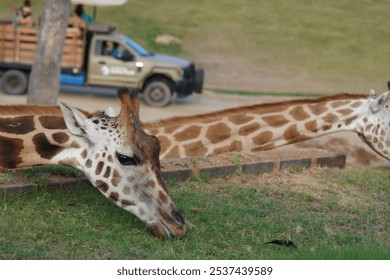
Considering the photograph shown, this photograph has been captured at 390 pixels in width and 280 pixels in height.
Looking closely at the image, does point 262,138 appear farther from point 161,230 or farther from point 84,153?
point 161,230

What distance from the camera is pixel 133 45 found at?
2628cm

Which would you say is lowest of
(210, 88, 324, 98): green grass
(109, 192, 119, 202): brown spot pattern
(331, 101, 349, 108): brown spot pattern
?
(210, 88, 324, 98): green grass

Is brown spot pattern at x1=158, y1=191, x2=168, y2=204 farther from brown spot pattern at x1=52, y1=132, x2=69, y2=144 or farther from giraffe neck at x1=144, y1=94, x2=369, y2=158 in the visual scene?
giraffe neck at x1=144, y1=94, x2=369, y2=158

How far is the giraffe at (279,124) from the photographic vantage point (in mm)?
11414

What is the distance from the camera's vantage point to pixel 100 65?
25.9 metres

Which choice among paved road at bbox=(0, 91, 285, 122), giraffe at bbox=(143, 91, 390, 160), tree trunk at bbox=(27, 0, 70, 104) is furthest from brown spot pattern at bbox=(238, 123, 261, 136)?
paved road at bbox=(0, 91, 285, 122)

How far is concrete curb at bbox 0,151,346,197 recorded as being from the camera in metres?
8.35

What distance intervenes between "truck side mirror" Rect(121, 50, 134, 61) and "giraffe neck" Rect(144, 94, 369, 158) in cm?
1401

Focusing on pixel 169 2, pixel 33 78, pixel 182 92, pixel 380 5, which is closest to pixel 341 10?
pixel 380 5

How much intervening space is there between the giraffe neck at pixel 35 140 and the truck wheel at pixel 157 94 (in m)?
17.2

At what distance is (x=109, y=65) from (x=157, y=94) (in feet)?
5.02

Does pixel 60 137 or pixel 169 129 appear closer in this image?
pixel 60 137

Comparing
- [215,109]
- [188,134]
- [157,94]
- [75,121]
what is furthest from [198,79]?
[75,121]

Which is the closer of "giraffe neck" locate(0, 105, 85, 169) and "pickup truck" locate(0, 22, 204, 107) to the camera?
"giraffe neck" locate(0, 105, 85, 169)
